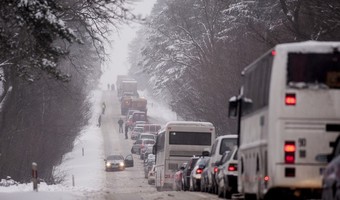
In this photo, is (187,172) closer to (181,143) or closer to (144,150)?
(181,143)

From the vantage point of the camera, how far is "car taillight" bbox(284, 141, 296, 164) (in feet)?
51.1

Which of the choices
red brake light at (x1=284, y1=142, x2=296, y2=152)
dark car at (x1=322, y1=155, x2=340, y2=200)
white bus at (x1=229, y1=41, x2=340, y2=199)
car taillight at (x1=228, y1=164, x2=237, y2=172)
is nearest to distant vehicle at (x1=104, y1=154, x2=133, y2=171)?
car taillight at (x1=228, y1=164, x2=237, y2=172)

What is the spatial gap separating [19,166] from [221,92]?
50.7 feet

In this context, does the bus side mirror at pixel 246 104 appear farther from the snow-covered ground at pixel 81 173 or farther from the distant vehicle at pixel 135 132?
the distant vehicle at pixel 135 132

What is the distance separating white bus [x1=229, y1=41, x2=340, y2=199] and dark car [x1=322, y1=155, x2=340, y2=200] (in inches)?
80.2

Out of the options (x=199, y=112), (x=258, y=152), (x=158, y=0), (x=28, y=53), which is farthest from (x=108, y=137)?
(x=258, y=152)

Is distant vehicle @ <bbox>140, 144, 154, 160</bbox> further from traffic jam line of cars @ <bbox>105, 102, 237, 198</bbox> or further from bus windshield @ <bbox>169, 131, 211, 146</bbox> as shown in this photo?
bus windshield @ <bbox>169, 131, 211, 146</bbox>

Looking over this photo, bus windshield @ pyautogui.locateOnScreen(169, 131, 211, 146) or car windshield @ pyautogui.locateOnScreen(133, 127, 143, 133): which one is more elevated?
car windshield @ pyautogui.locateOnScreen(133, 127, 143, 133)

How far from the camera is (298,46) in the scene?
16.2 metres

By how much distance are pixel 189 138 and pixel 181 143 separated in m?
0.48

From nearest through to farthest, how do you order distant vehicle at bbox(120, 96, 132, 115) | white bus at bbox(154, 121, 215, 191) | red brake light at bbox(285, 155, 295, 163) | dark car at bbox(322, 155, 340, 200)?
dark car at bbox(322, 155, 340, 200)
red brake light at bbox(285, 155, 295, 163)
white bus at bbox(154, 121, 215, 191)
distant vehicle at bbox(120, 96, 132, 115)

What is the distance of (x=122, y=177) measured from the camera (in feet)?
199

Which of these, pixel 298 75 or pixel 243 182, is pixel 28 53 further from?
pixel 298 75

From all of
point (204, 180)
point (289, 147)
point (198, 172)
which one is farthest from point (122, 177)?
point (289, 147)
